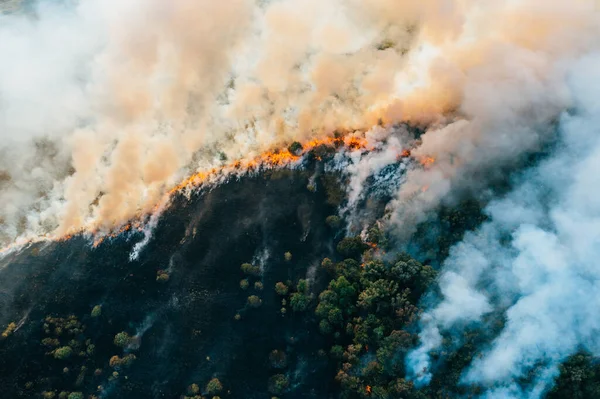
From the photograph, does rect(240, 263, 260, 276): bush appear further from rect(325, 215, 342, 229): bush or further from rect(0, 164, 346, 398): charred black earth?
rect(325, 215, 342, 229): bush

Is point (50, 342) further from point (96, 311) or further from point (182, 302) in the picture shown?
point (182, 302)

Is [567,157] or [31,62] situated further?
[31,62]

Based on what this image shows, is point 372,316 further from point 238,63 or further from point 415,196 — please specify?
point 238,63

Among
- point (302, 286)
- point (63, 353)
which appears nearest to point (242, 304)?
point (302, 286)

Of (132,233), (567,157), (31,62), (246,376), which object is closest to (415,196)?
(567,157)

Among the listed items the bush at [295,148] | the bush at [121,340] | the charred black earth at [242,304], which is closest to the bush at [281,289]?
the charred black earth at [242,304]

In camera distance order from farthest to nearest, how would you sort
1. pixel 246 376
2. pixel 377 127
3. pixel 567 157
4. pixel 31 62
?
pixel 31 62
pixel 377 127
pixel 567 157
pixel 246 376

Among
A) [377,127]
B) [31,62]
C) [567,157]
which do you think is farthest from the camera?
[31,62]
